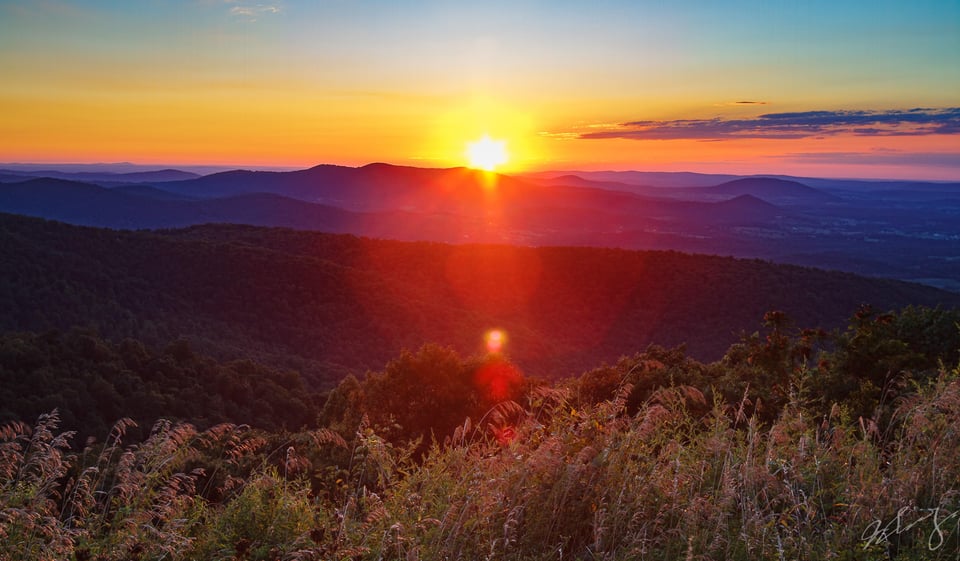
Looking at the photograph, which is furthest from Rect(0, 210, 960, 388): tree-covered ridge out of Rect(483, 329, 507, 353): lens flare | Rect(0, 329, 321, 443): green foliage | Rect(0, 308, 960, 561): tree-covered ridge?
Rect(0, 308, 960, 561): tree-covered ridge

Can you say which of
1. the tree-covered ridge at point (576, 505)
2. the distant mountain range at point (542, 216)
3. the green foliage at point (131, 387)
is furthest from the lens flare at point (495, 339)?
the distant mountain range at point (542, 216)

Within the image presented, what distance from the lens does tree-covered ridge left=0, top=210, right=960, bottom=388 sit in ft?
112

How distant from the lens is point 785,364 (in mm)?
11359

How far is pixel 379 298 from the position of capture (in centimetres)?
4209

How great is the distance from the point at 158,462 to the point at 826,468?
3.73 metres

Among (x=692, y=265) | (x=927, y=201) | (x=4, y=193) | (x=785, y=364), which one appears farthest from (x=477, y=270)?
(x=927, y=201)

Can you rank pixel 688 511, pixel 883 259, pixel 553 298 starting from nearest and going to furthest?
pixel 688 511 → pixel 553 298 → pixel 883 259

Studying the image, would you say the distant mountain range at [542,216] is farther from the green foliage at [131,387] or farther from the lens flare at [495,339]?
the green foliage at [131,387]

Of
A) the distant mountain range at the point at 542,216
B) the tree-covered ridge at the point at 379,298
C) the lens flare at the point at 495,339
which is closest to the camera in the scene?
the tree-covered ridge at the point at 379,298

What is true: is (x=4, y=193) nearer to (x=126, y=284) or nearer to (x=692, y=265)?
(x=126, y=284)
